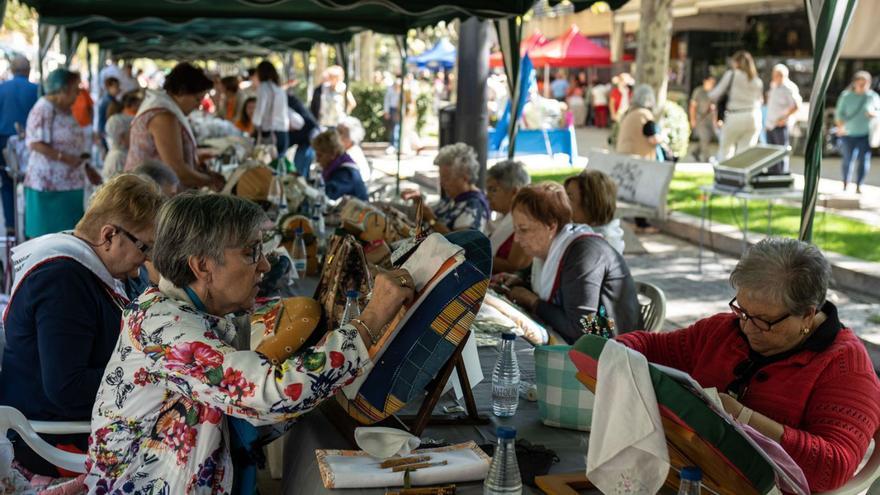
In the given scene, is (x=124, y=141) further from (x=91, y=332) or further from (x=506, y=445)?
(x=506, y=445)

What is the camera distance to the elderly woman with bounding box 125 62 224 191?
602cm

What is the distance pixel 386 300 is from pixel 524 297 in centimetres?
208

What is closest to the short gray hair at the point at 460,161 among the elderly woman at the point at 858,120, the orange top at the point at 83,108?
the orange top at the point at 83,108

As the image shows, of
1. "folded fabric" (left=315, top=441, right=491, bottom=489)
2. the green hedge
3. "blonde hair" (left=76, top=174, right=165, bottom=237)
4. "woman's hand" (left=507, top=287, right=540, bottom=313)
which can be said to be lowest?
the green hedge

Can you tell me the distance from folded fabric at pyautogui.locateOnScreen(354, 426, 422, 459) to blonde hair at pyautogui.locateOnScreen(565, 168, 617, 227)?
2.45 m

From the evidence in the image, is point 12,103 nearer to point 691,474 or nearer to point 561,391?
point 561,391

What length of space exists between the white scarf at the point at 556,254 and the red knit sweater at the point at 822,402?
135 centimetres

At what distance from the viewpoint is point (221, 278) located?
2.19 metres

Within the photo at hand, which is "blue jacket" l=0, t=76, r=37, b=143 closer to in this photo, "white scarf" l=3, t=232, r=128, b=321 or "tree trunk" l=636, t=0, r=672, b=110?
"white scarf" l=3, t=232, r=128, b=321

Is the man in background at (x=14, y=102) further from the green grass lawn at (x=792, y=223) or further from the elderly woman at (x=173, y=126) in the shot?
the green grass lawn at (x=792, y=223)

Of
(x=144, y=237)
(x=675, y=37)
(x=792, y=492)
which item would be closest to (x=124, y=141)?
(x=144, y=237)

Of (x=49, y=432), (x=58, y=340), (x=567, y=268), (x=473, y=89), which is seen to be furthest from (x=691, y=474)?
(x=473, y=89)

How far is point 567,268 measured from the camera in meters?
3.89

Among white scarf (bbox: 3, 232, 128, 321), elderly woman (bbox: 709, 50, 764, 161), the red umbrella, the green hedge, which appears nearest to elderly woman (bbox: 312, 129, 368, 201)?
white scarf (bbox: 3, 232, 128, 321)
